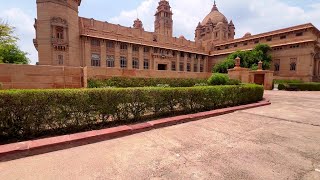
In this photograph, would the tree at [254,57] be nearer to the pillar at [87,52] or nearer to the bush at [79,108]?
the pillar at [87,52]

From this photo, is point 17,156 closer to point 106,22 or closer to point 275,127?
point 275,127

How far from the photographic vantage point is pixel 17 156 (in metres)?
3.09

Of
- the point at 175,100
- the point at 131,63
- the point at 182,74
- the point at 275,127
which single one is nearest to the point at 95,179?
the point at 175,100

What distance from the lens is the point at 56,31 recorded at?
2609 cm

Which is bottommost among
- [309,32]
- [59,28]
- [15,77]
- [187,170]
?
[187,170]

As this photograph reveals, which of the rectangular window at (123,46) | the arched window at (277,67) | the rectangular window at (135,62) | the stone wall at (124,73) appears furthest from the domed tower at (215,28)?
the stone wall at (124,73)

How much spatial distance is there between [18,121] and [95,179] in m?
2.49

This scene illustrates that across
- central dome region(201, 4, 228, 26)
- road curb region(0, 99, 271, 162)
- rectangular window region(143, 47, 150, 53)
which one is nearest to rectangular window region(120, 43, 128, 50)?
rectangular window region(143, 47, 150, 53)

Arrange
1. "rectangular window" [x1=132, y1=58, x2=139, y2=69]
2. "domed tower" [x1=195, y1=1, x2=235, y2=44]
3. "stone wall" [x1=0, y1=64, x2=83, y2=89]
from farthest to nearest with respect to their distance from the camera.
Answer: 1. "domed tower" [x1=195, y1=1, x2=235, y2=44]
2. "rectangular window" [x1=132, y1=58, x2=139, y2=69]
3. "stone wall" [x1=0, y1=64, x2=83, y2=89]

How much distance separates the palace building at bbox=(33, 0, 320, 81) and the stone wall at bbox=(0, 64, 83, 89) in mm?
3870

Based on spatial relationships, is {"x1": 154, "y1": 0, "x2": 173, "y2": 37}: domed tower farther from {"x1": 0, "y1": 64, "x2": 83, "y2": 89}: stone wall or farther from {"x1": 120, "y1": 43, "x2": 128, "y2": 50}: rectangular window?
{"x1": 0, "y1": 64, "x2": 83, "y2": 89}: stone wall

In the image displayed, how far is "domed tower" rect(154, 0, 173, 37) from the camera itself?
6375 cm

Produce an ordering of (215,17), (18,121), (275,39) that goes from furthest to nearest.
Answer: (215,17) < (275,39) < (18,121)

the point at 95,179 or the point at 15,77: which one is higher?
the point at 15,77
